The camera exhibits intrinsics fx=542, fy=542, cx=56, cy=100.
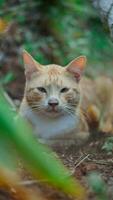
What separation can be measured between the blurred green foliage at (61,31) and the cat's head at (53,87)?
1.80 metres

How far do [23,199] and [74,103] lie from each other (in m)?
3.25

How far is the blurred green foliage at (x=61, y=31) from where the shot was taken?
19.8ft

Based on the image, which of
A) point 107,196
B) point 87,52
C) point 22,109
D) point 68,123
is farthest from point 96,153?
point 87,52

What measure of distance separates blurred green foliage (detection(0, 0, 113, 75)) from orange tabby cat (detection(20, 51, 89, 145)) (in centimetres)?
181

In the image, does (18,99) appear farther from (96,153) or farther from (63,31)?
(96,153)

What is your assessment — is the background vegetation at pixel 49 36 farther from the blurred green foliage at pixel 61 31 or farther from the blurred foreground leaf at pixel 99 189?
the blurred foreground leaf at pixel 99 189

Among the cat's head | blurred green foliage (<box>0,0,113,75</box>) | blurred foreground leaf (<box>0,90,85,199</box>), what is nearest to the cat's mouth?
the cat's head

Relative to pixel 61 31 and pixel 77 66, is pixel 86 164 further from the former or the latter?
pixel 61 31

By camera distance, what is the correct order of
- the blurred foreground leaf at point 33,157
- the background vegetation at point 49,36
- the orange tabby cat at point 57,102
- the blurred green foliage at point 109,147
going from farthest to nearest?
the background vegetation at point 49,36, the orange tabby cat at point 57,102, the blurred green foliage at point 109,147, the blurred foreground leaf at point 33,157

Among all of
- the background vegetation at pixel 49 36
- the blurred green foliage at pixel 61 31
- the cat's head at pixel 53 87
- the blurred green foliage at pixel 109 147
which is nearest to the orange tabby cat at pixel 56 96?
the cat's head at pixel 53 87

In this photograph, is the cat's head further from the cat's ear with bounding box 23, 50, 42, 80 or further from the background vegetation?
the background vegetation

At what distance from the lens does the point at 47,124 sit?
→ 411cm

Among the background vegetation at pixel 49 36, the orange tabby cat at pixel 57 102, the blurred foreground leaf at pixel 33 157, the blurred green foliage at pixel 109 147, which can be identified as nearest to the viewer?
the blurred foreground leaf at pixel 33 157

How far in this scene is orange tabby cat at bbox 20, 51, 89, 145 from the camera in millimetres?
4055
